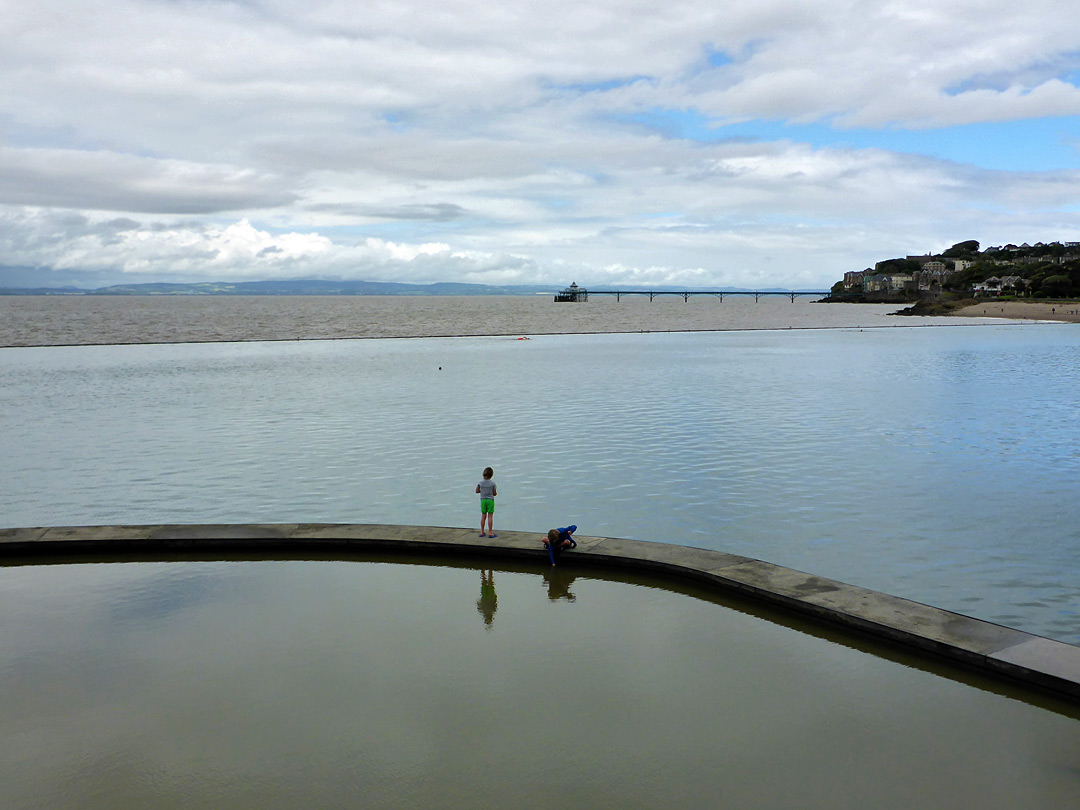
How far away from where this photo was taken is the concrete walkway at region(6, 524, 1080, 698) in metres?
9.23

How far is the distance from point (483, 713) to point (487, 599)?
345 centimetres

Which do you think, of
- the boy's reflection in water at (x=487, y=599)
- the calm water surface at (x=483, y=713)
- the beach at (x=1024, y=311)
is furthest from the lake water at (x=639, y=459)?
the beach at (x=1024, y=311)

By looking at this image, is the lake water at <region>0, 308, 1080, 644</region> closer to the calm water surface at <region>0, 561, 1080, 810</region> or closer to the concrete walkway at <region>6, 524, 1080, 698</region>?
the concrete walkway at <region>6, 524, 1080, 698</region>

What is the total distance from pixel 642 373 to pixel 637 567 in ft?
107

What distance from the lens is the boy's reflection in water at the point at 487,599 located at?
1099 cm

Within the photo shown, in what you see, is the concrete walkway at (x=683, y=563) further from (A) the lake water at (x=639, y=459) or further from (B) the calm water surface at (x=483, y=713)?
(A) the lake water at (x=639, y=459)

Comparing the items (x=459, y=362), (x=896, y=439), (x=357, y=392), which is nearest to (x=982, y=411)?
(x=896, y=439)

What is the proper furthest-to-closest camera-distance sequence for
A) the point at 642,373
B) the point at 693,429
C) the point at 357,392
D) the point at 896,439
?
the point at 642,373, the point at 357,392, the point at 693,429, the point at 896,439

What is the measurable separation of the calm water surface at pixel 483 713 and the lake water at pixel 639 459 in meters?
3.41

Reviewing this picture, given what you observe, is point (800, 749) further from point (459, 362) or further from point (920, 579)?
point (459, 362)

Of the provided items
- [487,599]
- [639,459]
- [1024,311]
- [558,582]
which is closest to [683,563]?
[558,582]

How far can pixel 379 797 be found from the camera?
693 cm

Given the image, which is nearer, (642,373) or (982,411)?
(982,411)

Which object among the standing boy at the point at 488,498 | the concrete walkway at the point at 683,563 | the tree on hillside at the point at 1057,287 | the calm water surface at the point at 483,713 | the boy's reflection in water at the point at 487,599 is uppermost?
the tree on hillside at the point at 1057,287
